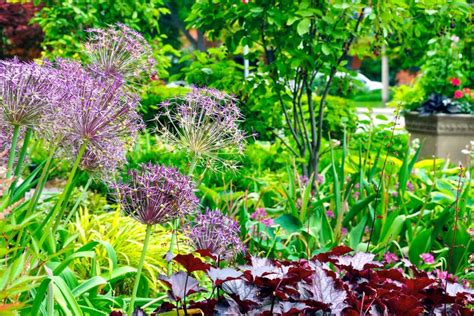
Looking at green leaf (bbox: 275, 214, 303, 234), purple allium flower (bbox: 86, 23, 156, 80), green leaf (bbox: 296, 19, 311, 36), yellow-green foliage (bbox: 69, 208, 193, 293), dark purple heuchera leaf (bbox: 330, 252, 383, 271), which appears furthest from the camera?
green leaf (bbox: 296, 19, 311, 36)

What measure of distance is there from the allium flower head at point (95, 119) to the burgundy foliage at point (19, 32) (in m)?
15.8

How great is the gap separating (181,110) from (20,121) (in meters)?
0.51

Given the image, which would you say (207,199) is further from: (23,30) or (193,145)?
(23,30)

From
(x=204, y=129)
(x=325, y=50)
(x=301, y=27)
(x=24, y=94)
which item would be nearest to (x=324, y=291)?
(x=204, y=129)

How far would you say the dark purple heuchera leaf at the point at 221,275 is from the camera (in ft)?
6.43

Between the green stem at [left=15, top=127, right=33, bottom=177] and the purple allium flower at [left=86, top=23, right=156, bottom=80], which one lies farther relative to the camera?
the purple allium flower at [left=86, top=23, right=156, bottom=80]

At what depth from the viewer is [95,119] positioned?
2.05m

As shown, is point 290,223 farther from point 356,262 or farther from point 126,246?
point 356,262

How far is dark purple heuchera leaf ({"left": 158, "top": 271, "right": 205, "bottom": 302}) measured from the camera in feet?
6.62

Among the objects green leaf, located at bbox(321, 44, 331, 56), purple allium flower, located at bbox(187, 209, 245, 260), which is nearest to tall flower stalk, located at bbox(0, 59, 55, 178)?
purple allium flower, located at bbox(187, 209, 245, 260)

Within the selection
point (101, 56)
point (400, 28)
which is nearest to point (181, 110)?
point (101, 56)

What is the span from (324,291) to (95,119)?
77cm

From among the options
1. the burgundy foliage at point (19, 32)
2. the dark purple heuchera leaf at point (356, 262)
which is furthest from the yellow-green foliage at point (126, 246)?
the burgundy foliage at point (19, 32)

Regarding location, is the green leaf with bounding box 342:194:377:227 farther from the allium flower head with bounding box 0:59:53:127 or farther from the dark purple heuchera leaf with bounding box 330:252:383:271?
the allium flower head with bounding box 0:59:53:127
